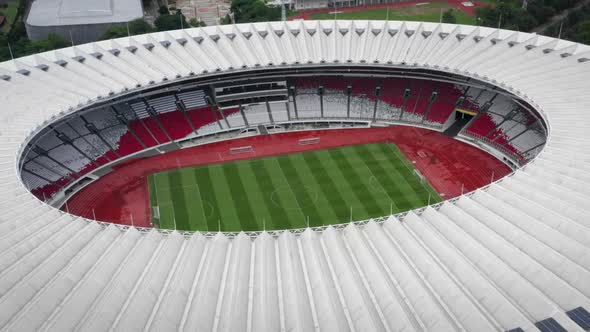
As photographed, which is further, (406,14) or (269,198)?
(406,14)

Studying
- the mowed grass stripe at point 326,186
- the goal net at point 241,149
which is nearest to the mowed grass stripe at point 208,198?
the goal net at point 241,149


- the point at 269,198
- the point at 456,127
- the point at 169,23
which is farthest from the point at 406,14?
the point at 269,198

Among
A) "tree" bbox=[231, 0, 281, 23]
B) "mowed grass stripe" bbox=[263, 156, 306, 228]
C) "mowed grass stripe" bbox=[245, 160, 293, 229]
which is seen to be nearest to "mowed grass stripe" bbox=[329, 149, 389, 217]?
"mowed grass stripe" bbox=[263, 156, 306, 228]

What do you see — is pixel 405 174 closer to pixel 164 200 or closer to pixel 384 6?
pixel 164 200

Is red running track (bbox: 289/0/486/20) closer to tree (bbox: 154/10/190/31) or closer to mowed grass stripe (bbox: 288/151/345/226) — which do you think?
tree (bbox: 154/10/190/31)

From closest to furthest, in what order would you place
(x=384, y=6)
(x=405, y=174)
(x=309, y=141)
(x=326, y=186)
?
(x=326, y=186) < (x=405, y=174) < (x=309, y=141) < (x=384, y=6)

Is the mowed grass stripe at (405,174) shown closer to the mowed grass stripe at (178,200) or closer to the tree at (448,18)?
the mowed grass stripe at (178,200)

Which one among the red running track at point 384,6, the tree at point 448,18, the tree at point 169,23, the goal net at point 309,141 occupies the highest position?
the red running track at point 384,6
